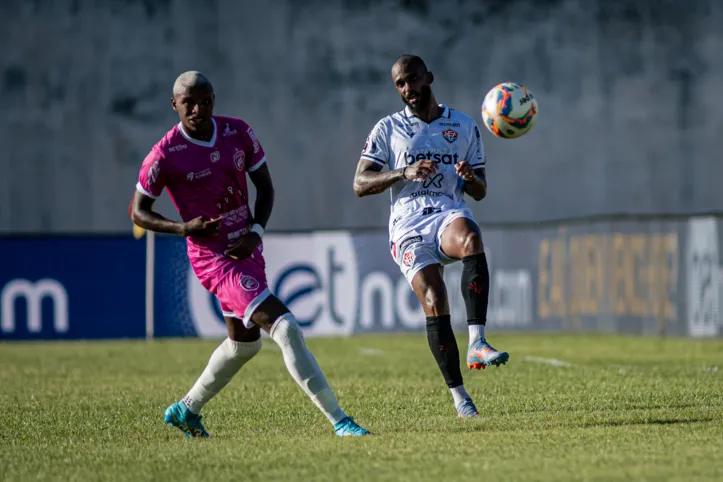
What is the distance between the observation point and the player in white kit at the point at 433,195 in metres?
7.70

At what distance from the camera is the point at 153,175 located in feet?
23.1

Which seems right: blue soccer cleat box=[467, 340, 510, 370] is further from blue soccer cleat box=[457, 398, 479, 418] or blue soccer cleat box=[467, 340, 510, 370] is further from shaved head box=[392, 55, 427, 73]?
shaved head box=[392, 55, 427, 73]

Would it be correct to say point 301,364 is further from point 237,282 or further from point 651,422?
point 651,422

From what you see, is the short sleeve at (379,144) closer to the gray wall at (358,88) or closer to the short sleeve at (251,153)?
the short sleeve at (251,153)

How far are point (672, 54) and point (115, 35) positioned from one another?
555 inches

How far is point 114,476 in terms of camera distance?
5.70 m

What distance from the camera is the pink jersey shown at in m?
7.05

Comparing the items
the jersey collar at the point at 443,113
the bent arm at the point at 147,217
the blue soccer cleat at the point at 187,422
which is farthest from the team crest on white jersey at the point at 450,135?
the blue soccer cleat at the point at 187,422

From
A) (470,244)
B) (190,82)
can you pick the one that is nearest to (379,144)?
(470,244)

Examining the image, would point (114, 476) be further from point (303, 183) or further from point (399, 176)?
point (303, 183)

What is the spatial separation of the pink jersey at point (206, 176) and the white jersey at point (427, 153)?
49.5 inches

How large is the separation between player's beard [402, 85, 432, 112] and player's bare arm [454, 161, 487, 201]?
568mm

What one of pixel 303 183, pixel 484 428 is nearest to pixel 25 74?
pixel 303 183

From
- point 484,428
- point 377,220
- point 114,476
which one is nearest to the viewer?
point 114,476
